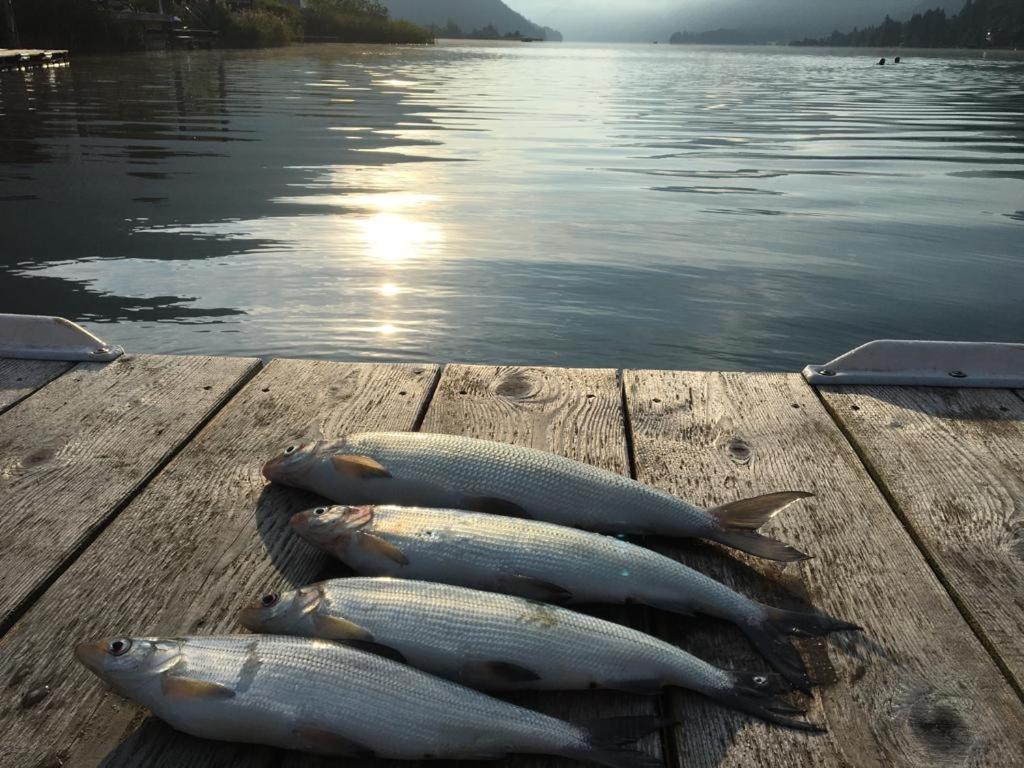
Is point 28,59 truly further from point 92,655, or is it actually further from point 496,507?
point 92,655

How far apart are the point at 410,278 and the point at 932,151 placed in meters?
18.3

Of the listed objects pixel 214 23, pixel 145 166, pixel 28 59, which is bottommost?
pixel 145 166

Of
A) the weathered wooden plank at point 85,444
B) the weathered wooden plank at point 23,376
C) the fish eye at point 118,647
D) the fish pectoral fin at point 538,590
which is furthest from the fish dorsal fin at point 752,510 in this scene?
the weathered wooden plank at point 23,376

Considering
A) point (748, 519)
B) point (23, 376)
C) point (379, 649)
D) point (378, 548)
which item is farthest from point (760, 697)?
point (23, 376)

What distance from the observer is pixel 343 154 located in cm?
2116

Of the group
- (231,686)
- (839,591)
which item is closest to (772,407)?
(839,591)

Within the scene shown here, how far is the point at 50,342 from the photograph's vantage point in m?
5.04

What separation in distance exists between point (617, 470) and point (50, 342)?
351 centimetres

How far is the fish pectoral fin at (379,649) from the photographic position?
259 cm

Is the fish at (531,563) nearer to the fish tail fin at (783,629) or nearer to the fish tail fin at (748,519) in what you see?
the fish tail fin at (783,629)

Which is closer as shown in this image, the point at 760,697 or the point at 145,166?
the point at 760,697

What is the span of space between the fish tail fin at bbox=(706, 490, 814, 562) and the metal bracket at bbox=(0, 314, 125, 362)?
12.2 feet

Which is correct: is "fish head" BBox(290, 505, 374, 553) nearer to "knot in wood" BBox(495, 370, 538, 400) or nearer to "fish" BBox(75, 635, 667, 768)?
"fish" BBox(75, 635, 667, 768)

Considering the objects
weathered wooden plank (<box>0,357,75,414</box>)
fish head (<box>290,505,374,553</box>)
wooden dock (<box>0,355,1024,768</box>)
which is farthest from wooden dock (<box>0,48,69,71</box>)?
fish head (<box>290,505,374,553</box>)
